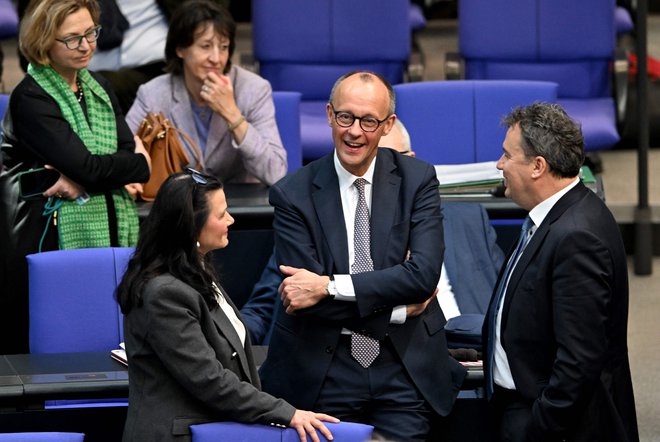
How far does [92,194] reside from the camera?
157 inches

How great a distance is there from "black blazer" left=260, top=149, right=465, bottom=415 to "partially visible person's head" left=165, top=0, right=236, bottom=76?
137 cm

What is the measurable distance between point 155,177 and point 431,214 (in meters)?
1.48

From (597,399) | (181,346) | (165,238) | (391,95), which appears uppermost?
(391,95)

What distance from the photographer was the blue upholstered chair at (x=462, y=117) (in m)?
5.05

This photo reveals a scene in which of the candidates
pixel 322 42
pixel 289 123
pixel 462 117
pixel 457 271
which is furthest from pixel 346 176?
pixel 322 42

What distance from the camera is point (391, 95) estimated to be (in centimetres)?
324

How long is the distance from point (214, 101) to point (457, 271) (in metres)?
1.09

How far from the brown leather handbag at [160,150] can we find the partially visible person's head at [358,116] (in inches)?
51.0

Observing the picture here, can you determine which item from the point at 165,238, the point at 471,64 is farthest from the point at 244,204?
the point at 471,64

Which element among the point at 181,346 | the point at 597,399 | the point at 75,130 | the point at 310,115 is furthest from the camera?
the point at 310,115

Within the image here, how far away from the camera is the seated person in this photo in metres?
3.93

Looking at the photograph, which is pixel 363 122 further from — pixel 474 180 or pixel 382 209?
pixel 474 180

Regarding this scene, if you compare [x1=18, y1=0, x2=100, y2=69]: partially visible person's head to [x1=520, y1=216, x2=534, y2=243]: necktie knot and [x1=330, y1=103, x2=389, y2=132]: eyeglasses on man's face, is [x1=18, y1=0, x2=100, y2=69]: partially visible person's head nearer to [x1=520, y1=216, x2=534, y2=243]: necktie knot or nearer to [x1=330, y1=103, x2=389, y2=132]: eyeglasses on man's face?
[x1=330, y1=103, x2=389, y2=132]: eyeglasses on man's face

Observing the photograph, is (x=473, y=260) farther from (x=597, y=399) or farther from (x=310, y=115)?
(x=310, y=115)
